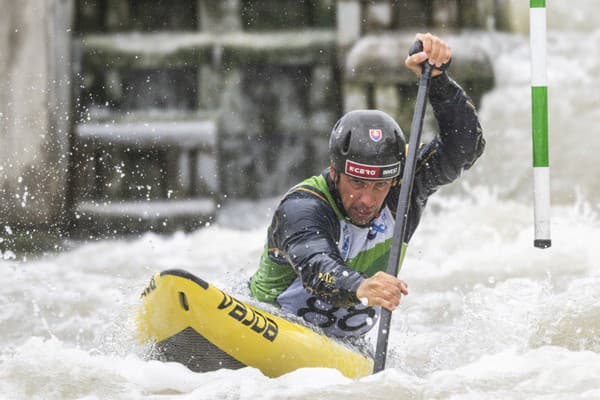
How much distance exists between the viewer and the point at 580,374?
416cm

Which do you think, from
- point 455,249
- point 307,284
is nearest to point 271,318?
point 307,284

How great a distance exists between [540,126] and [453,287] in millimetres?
2711

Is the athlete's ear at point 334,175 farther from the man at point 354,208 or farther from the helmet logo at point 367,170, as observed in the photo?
the helmet logo at point 367,170

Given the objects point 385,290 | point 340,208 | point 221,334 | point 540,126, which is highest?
point 540,126

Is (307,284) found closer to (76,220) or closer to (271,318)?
(271,318)

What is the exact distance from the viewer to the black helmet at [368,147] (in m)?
4.16

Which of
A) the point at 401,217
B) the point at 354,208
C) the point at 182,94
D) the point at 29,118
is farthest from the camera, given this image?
the point at 182,94

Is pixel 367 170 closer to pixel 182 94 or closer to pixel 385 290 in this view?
pixel 385 290

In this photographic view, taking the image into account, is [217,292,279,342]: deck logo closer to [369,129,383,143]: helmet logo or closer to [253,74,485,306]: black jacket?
[253,74,485,306]: black jacket

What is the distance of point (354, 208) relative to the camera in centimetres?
428

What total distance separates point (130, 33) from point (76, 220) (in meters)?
1.89

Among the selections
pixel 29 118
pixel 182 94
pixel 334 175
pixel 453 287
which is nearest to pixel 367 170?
pixel 334 175

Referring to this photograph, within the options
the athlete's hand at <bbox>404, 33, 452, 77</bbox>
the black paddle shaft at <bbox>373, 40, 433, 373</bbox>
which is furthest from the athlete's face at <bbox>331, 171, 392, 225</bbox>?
the athlete's hand at <bbox>404, 33, 452, 77</bbox>

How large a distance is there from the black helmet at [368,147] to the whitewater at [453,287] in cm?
81
